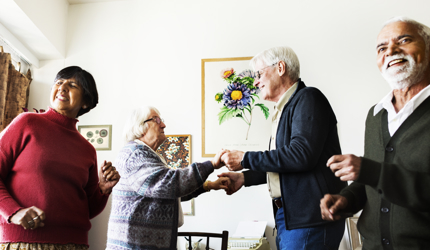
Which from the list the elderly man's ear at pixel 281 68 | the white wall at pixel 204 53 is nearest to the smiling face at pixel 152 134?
the elderly man's ear at pixel 281 68

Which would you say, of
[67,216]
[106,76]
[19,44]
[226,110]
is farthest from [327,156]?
[19,44]

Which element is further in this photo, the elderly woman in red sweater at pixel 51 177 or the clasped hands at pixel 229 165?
the clasped hands at pixel 229 165

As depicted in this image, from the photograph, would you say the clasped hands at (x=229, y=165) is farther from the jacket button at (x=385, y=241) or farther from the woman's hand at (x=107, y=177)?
the jacket button at (x=385, y=241)

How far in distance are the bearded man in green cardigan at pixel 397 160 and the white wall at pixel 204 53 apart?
190 centimetres

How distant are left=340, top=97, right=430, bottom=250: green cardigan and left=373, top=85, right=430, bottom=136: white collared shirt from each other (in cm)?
2

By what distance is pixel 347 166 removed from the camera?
0.95m

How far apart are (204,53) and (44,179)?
2.21 metres

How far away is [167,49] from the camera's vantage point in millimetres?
3375

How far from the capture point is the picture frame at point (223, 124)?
10.1 ft

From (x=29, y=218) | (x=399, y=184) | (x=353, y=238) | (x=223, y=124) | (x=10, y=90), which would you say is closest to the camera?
(x=399, y=184)

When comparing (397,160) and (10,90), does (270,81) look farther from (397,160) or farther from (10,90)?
(10,90)

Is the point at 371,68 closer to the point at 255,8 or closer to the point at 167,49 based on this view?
the point at 255,8

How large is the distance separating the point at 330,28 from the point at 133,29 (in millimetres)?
1993

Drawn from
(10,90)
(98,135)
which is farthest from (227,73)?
(10,90)
